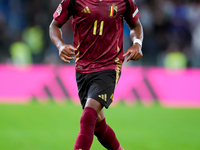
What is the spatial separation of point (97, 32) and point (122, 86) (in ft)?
22.3

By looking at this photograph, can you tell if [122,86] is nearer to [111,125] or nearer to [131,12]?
[111,125]

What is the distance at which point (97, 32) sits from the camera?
4840 mm

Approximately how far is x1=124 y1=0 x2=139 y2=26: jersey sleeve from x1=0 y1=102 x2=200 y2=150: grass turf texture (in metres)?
2.09

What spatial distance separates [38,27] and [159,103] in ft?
20.9

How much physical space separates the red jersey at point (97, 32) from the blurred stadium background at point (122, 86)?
1908 mm

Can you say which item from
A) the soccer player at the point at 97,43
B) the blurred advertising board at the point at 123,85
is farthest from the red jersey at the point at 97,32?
the blurred advertising board at the point at 123,85

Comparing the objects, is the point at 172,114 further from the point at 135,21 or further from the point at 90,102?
the point at 90,102

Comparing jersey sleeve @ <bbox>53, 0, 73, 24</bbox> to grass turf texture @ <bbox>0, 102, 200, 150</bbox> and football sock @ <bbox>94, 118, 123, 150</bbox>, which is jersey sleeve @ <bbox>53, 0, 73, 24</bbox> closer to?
football sock @ <bbox>94, 118, 123, 150</bbox>

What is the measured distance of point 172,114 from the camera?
398 inches

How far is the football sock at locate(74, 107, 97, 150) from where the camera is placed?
14.1 ft

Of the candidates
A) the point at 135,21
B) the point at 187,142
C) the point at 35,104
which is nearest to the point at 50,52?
the point at 35,104

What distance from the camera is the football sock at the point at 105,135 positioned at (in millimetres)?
5105

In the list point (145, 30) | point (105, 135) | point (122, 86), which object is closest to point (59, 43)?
point (105, 135)

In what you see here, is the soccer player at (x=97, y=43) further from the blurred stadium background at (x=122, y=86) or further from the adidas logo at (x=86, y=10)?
the blurred stadium background at (x=122, y=86)
